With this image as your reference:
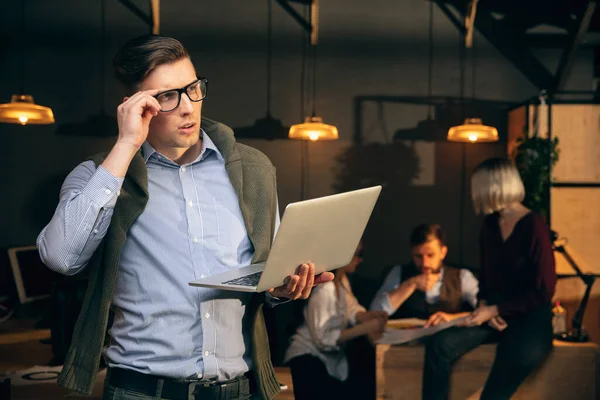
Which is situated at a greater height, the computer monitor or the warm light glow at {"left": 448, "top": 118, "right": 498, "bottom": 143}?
the warm light glow at {"left": 448, "top": 118, "right": 498, "bottom": 143}

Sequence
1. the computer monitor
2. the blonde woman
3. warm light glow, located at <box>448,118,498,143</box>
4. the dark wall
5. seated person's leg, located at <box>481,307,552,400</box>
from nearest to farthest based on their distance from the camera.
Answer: the blonde woman → seated person's leg, located at <box>481,307,552,400</box> → warm light glow, located at <box>448,118,498,143</box> → the computer monitor → the dark wall

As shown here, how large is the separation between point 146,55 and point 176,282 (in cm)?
50

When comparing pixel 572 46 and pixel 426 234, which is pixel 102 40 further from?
pixel 572 46

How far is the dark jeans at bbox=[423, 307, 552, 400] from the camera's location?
379 centimetres

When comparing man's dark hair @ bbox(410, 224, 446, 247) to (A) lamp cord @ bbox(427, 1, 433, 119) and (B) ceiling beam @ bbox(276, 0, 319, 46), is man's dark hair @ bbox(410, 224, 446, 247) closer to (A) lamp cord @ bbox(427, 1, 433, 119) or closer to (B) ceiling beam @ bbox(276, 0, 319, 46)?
(A) lamp cord @ bbox(427, 1, 433, 119)

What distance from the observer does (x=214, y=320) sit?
1.58 meters

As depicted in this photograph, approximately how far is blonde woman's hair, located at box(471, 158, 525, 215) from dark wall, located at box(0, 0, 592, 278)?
2.97m

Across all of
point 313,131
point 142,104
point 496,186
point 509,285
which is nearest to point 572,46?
point 313,131

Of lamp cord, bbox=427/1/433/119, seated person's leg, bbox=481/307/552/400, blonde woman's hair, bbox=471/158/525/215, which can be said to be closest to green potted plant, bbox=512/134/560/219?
lamp cord, bbox=427/1/433/119

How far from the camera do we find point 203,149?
1.69m

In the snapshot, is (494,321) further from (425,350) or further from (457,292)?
(457,292)

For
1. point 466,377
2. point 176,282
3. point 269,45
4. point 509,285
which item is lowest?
point 466,377

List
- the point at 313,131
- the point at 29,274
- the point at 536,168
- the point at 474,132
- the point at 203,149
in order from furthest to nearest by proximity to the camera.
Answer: the point at 29,274, the point at 313,131, the point at 474,132, the point at 536,168, the point at 203,149

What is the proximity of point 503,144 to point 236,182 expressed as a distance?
574cm
